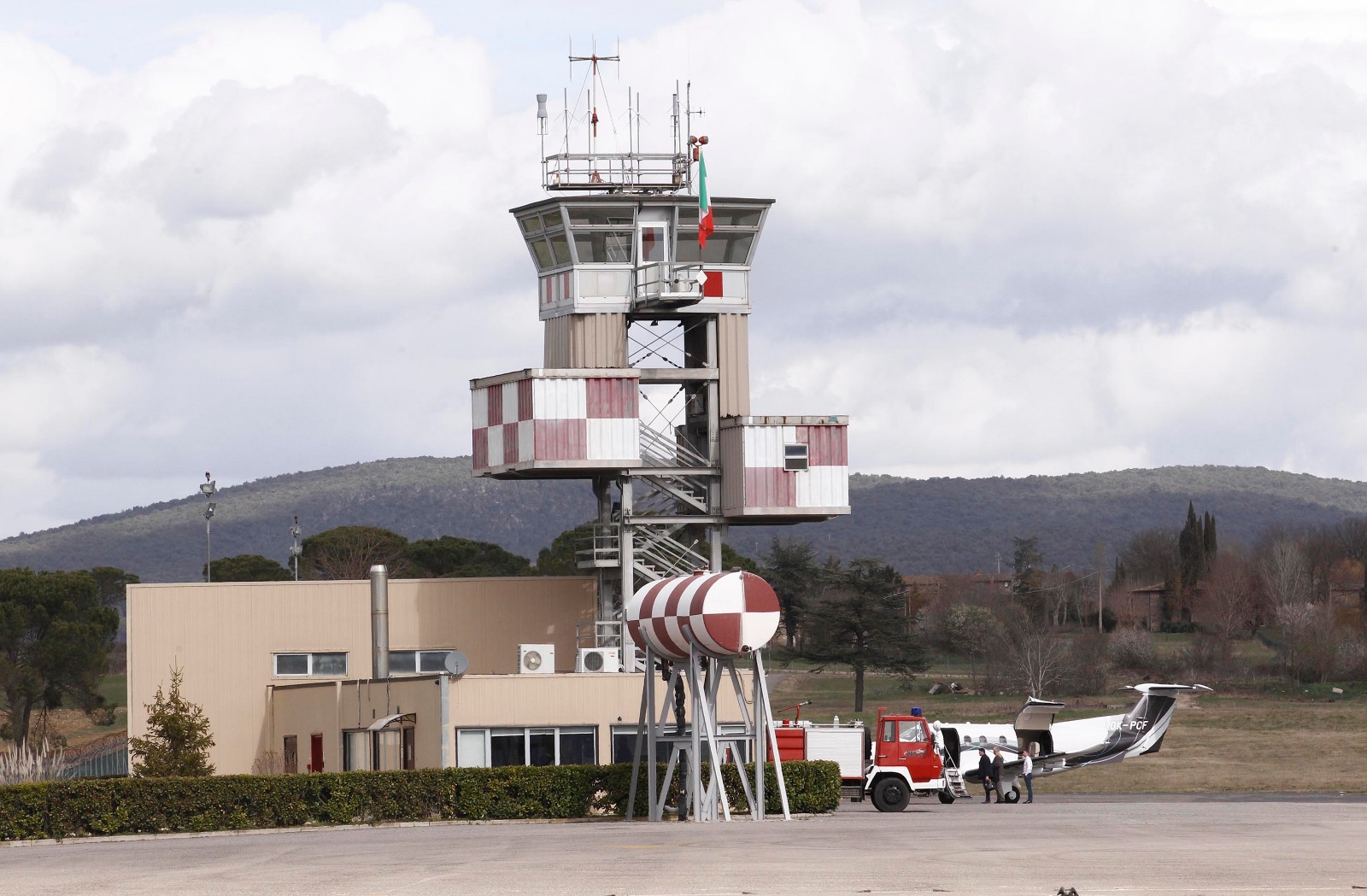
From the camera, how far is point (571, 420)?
53.1 meters

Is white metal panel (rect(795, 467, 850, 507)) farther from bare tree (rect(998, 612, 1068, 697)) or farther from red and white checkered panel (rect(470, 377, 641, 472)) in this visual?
bare tree (rect(998, 612, 1068, 697))

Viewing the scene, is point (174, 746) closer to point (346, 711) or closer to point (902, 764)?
point (346, 711)

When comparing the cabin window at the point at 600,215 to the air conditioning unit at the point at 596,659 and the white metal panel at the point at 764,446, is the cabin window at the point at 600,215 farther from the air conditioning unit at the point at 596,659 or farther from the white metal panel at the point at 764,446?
the air conditioning unit at the point at 596,659

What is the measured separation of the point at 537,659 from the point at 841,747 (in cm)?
931

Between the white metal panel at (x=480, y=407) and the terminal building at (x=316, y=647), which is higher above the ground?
the white metal panel at (x=480, y=407)

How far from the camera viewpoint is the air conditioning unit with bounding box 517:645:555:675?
51562mm

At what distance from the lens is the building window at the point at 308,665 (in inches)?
2195

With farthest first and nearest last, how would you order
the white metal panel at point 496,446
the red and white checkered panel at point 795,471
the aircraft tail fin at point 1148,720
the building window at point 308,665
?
the aircraft tail fin at point 1148,720 → the building window at point 308,665 → the white metal panel at point 496,446 → the red and white checkered panel at point 795,471

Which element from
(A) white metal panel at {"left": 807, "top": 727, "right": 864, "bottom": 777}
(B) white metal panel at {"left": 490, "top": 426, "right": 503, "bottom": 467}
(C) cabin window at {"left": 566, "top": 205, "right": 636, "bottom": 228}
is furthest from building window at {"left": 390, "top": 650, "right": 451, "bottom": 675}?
(A) white metal panel at {"left": 807, "top": 727, "right": 864, "bottom": 777}

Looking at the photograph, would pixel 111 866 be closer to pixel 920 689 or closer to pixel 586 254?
pixel 586 254

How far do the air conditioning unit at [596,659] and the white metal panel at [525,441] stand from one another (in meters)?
6.04

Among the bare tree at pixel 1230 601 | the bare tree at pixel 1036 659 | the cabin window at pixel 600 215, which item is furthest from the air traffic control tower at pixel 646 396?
the bare tree at pixel 1230 601

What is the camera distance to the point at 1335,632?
114m

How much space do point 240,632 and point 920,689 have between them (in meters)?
59.6
